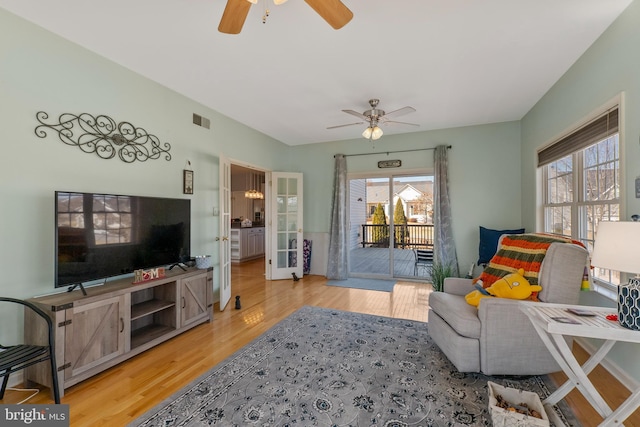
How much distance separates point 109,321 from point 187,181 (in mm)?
1771

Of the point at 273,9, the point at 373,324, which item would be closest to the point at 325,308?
the point at 373,324

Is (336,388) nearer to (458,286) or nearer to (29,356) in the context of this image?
(458,286)

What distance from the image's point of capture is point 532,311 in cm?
168

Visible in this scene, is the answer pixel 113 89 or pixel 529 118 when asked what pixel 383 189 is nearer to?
pixel 529 118

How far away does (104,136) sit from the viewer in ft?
8.42

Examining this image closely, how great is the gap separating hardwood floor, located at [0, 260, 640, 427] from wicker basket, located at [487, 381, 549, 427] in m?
0.35

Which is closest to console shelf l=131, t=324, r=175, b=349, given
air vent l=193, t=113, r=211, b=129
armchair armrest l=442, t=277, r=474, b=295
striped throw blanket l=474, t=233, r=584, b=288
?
air vent l=193, t=113, r=211, b=129

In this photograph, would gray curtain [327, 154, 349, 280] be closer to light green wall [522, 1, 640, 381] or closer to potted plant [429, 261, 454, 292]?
potted plant [429, 261, 454, 292]

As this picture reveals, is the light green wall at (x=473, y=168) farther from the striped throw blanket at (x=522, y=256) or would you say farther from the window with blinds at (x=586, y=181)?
the striped throw blanket at (x=522, y=256)

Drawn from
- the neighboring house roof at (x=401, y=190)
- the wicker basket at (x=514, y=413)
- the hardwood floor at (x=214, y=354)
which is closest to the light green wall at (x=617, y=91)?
the wicker basket at (x=514, y=413)

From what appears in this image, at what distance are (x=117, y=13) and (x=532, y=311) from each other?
3567 mm

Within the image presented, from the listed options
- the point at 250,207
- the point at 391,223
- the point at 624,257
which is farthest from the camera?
the point at 250,207

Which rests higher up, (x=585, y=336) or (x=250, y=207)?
(x=250, y=207)

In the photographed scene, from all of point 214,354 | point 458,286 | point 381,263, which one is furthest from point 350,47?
point 381,263
